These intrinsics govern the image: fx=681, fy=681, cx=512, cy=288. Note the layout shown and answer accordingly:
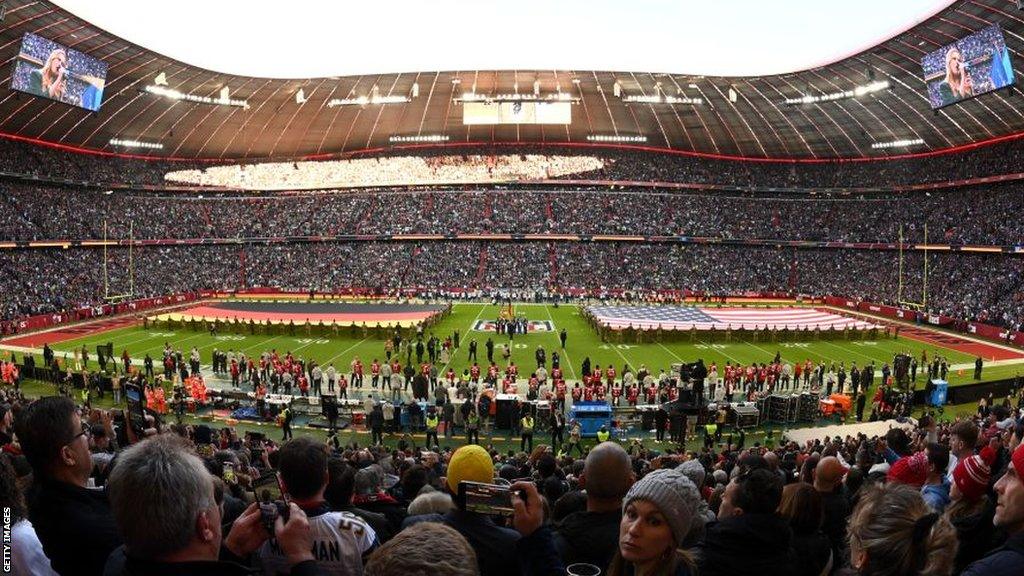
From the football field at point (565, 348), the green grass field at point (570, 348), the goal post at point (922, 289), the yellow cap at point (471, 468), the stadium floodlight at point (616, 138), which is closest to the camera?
the yellow cap at point (471, 468)

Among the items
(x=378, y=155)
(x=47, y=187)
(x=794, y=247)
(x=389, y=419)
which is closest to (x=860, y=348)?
(x=389, y=419)

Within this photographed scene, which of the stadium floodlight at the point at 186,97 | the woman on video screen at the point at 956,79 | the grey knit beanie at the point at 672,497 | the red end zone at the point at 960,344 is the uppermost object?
the stadium floodlight at the point at 186,97

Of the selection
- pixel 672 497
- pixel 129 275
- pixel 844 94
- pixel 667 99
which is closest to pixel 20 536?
pixel 672 497

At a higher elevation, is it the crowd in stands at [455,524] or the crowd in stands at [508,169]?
the crowd in stands at [508,169]

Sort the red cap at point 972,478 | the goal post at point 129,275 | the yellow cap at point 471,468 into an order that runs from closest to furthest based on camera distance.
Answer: the yellow cap at point 471,468 < the red cap at point 972,478 < the goal post at point 129,275

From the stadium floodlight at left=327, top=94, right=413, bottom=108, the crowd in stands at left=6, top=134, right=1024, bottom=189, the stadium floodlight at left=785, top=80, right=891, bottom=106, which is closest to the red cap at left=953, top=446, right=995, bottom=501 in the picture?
the stadium floodlight at left=785, top=80, right=891, bottom=106

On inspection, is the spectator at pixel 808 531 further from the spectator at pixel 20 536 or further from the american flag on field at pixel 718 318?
the american flag on field at pixel 718 318

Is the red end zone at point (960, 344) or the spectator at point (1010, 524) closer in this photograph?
the spectator at point (1010, 524)

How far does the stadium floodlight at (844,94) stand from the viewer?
5053 centimetres

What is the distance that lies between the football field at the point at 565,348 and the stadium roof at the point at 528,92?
19.1 meters

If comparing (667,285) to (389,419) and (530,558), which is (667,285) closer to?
(389,419)

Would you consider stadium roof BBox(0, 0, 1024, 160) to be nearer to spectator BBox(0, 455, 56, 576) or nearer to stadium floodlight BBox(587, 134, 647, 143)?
stadium floodlight BBox(587, 134, 647, 143)

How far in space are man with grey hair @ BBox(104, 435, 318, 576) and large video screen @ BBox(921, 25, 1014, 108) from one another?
48.5 metres

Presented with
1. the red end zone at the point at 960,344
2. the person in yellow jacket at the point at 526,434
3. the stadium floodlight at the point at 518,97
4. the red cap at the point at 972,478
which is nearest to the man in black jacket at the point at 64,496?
the red cap at the point at 972,478
